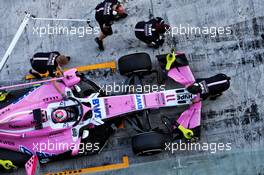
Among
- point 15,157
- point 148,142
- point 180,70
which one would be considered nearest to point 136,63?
point 180,70

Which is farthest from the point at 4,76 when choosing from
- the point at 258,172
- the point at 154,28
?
the point at 258,172

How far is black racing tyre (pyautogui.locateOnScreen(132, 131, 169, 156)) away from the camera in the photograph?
8555 millimetres

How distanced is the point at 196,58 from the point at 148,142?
2.03 metres

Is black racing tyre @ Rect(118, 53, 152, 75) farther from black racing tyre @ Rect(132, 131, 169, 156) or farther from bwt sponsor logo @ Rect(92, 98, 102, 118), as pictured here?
black racing tyre @ Rect(132, 131, 169, 156)

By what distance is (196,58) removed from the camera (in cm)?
952

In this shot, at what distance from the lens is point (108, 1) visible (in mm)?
8875

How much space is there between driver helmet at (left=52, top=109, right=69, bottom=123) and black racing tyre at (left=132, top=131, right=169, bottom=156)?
1.27 metres

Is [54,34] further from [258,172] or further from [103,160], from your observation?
[258,172]

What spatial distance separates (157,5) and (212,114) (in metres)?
2.44

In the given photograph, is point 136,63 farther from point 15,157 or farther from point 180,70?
point 15,157

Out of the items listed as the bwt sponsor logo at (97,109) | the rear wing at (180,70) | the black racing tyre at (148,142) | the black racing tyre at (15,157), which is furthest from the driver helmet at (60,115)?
the rear wing at (180,70)

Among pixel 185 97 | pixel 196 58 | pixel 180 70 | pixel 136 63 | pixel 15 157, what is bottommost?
pixel 15 157

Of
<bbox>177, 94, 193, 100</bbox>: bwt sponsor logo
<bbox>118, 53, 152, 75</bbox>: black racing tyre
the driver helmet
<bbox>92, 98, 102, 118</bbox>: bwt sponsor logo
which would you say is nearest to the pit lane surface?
<bbox>177, 94, 193, 100</bbox>: bwt sponsor logo

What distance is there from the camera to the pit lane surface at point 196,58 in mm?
9109
